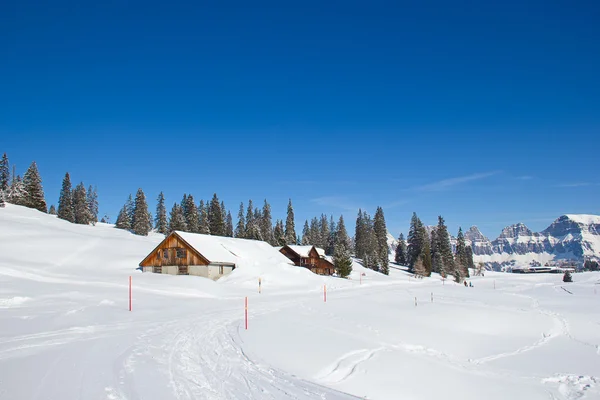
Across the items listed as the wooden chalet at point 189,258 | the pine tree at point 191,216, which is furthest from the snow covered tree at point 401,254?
the wooden chalet at point 189,258

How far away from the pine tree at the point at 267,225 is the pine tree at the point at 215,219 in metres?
16.5

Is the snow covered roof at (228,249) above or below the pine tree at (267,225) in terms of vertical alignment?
below

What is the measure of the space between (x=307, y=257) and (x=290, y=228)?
28.1m

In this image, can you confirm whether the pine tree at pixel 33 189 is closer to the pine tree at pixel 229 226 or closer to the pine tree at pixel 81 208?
the pine tree at pixel 81 208

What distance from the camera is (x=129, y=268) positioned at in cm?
4662

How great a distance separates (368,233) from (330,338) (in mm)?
98264

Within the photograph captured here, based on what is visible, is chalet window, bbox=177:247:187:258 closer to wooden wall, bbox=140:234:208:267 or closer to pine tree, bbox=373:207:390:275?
wooden wall, bbox=140:234:208:267

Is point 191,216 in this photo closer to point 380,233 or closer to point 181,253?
point 181,253

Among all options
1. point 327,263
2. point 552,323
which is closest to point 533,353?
point 552,323

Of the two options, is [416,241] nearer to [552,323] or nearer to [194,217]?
[194,217]

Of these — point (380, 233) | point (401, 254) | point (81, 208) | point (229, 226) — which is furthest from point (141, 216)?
point (401, 254)

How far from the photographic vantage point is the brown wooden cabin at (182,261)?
4472cm

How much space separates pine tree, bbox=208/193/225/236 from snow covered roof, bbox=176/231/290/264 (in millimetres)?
29989

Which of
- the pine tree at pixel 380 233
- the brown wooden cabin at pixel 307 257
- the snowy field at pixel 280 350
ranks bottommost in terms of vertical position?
the snowy field at pixel 280 350
